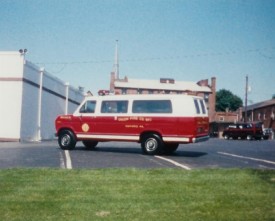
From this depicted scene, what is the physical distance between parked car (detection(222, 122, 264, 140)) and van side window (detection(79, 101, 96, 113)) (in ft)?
102

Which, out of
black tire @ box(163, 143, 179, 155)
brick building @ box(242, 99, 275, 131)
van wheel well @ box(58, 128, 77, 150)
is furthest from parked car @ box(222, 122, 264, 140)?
van wheel well @ box(58, 128, 77, 150)

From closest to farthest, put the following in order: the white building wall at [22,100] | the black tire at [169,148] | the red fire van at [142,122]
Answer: the red fire van at [142,122]
the black tire at [169,148]
the white building wall at [22,100]

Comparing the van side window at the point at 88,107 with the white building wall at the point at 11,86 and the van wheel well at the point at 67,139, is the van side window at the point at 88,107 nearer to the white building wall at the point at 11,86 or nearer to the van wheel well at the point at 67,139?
the van wheel well at the point at 67,139

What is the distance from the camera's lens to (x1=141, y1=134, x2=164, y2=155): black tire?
13672mm

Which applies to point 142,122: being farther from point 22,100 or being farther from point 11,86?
point 11,86

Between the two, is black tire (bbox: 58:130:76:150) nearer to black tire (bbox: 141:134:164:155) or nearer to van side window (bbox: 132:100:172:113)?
van side window (bbox: 132:100:172:113)

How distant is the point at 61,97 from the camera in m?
34.3

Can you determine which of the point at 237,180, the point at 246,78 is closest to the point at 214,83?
the point at 246,78

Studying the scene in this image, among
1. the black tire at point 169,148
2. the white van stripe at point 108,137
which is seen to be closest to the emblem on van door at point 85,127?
the white van stripe at point 108,137

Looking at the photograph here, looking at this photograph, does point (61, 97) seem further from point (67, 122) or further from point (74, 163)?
point (74, 163)

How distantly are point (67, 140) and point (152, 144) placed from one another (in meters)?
4.03

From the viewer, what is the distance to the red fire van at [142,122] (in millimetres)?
13508

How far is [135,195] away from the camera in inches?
245

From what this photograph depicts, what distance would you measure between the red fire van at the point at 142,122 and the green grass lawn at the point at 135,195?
4.92 meters
